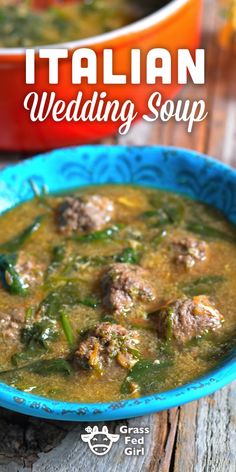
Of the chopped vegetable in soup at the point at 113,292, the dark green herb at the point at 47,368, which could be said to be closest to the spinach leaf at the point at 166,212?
the chopped vegetable in soup at the point at 113,292

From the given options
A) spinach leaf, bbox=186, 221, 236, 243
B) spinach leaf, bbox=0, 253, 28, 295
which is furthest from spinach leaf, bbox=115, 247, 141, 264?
spinach leaf, bbox=0, 253, 28, 295

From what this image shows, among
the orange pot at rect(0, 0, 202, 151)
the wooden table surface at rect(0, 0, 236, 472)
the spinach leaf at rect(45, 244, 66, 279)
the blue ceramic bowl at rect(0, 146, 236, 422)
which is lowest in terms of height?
the wooden table surface at rect(0, 0, 236, 472)

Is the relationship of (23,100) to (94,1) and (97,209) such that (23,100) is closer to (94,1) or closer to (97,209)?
(97,209)

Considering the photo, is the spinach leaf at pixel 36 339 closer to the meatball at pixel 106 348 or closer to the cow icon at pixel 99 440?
the meatball at pixel 106 348

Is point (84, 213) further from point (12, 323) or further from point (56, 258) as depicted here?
point (12, 323)

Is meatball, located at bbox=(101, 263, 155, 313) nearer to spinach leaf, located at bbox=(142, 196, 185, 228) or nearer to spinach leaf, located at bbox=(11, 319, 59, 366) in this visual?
spinach leaf, located at bbox=(11, 319, 59, 366)

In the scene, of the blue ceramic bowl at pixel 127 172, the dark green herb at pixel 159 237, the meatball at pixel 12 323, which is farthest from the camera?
the blue ceramic bowl at pixel 127 172

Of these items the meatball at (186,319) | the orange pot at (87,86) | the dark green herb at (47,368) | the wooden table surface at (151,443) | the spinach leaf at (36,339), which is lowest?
the wooden table surface at (151,443)
